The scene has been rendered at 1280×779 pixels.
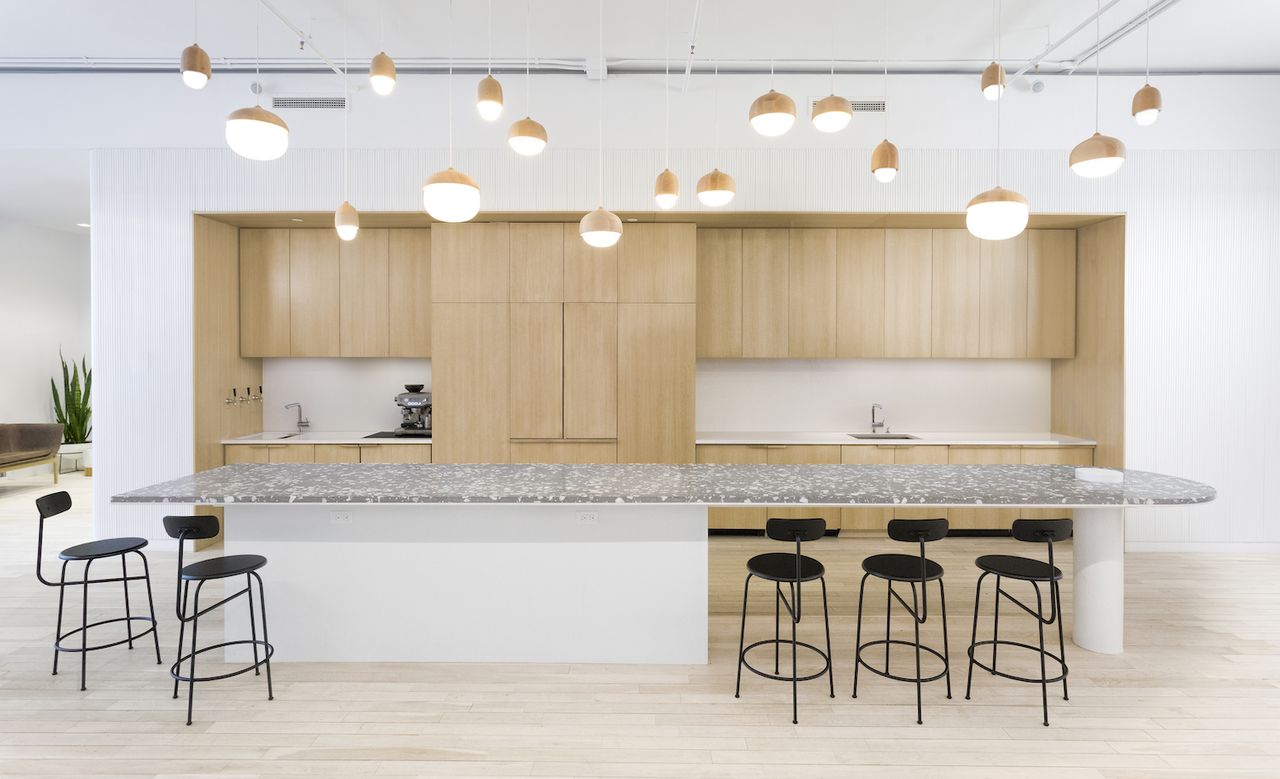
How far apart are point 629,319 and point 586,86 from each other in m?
1.80

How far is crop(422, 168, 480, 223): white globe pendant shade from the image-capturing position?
2385mm

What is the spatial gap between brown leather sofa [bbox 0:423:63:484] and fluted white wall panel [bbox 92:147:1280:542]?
326 cm

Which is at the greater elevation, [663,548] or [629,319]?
[629,319]

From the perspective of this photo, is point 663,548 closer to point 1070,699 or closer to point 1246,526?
point 1070,699

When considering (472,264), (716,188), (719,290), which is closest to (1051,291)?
(719,290)

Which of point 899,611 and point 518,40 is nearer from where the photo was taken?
point 899,611

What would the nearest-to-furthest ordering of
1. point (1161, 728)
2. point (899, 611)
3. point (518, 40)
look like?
point (1161, 728) < point (899, 611) < point (518, 40)

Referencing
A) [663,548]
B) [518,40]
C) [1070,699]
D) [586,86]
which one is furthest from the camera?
[586,86]

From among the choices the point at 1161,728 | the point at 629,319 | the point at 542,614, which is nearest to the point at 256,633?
the point at 542,614

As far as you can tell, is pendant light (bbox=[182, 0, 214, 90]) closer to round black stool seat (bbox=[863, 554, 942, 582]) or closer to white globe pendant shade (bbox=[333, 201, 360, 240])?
white globe pendant shade (bbox=[333, 201, 360, 240])

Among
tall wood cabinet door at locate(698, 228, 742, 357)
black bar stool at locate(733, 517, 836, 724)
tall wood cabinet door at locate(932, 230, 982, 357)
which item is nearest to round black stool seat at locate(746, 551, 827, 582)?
black bar stool at locate(733, 517, 836, 724)

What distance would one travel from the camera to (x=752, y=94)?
5.11 metres

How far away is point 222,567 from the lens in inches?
110

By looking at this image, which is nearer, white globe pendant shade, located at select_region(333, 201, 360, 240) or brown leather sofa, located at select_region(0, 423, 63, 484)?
white globe pendant shade, located at select_region(333, 201, 360, 240)
